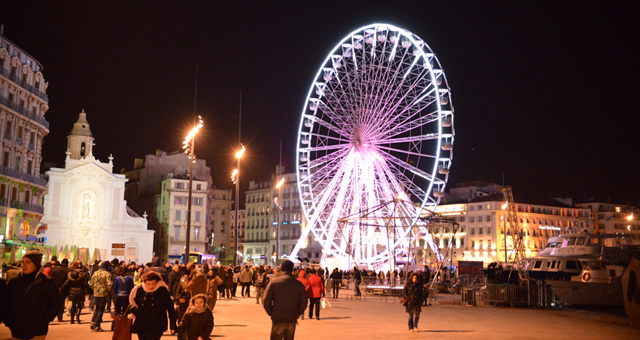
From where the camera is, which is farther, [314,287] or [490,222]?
[490,222]

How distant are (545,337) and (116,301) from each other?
11533mm

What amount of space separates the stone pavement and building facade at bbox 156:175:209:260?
76629 mm

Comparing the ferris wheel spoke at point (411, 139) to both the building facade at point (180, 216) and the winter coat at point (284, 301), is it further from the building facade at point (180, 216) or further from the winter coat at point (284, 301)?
the building facade at point (180, 216)

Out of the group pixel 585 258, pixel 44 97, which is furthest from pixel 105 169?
pixel 585 258

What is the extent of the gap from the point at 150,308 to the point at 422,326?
13059 mm

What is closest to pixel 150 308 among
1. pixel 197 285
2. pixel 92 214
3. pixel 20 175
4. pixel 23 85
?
pixel 197 285

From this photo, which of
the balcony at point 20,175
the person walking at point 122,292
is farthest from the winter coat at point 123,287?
the balcony at point 20,175

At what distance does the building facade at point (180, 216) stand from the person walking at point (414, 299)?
85.5m

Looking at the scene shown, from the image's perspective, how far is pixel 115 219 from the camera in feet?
282

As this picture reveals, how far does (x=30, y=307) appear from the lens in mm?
9070

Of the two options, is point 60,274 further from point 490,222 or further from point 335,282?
point 490,222

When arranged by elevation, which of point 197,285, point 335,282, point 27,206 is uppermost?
point 27,206

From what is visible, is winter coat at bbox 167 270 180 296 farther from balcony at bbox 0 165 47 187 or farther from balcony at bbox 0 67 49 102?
balcony at bbox 0 67 49 102

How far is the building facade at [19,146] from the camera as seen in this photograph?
53.2 meters
